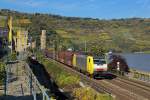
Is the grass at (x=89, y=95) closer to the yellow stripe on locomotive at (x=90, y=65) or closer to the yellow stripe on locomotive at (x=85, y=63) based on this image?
the yellow stripe on locomotive at (x=90, y=65)

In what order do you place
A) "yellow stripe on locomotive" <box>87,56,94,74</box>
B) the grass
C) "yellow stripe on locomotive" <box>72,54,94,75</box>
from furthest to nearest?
"yellow stripe on locomotive" <box>72,54,94,75</box> → "yellow stripe on locomotive" <box>87,56,94,74</box> → the grass

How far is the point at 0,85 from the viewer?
31844mm

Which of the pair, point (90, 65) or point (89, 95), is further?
point (90, 65)

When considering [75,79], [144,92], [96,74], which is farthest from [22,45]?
[144,92]

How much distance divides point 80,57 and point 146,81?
42.3ft

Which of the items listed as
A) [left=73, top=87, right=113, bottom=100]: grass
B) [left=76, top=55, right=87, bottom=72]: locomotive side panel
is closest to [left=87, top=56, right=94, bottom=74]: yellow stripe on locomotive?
[left=76, top=55, right=87, bottom=72]: locomotive side panel

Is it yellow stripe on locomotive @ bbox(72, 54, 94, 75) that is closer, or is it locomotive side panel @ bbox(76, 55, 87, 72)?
yellow stripe on locomotive @ bbox(72, 54, 94, 75)

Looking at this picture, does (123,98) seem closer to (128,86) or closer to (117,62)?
(128,86)

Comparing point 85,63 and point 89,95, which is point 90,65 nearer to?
point 85,63

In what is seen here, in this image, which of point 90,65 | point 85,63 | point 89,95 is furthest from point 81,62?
point 89,95

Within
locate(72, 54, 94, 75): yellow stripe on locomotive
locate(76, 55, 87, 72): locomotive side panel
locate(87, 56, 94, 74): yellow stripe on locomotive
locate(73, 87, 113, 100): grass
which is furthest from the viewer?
locate(76, 55, 87, 72): locomotive side panel

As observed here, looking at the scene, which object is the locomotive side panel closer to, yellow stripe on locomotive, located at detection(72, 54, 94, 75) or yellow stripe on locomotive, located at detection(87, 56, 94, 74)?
yellow stripe on locomotive, located at detection(72, 54, 94, 75)

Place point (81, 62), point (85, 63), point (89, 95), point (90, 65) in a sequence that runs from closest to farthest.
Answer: point (89, 95), point (90, 65), point (85, 63), point (81, 62)

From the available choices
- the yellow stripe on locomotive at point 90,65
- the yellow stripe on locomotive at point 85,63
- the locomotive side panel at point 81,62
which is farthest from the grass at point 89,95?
the locomotive side panel at point 81,62
